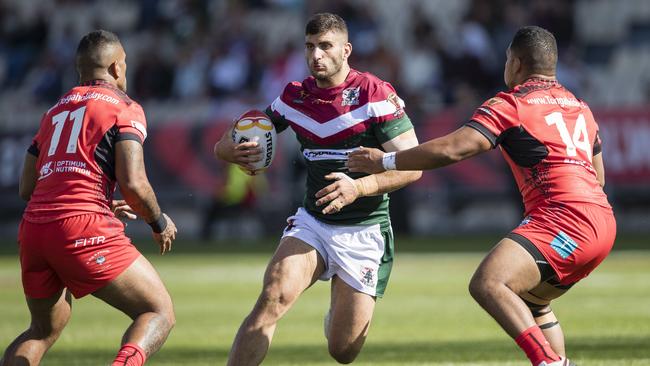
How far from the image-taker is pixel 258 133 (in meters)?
8.25

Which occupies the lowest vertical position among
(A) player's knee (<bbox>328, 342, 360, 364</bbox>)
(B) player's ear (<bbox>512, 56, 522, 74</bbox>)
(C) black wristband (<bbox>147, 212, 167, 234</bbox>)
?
(A) player's knee (<bbox>328, 342, 360, 364</bbox>)

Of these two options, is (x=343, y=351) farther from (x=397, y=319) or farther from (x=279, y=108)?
(x=397, y=319)

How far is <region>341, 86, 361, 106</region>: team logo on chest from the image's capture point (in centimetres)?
822

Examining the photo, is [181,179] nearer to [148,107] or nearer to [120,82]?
[148,107]

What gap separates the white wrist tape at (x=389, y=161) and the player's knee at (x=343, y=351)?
4.66 feet

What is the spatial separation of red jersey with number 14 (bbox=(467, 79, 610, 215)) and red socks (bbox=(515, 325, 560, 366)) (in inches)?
36.2

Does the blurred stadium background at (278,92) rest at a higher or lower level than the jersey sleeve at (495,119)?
lower

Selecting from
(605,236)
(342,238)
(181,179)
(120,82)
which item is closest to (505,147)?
(605,236)

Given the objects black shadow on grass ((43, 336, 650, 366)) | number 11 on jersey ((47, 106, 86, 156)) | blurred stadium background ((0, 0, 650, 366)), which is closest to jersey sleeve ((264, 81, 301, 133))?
number 11 on jersey ((47, 106, 86, 156))

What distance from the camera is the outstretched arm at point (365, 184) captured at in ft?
24.3

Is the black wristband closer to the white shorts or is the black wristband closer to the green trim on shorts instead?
the white shorts

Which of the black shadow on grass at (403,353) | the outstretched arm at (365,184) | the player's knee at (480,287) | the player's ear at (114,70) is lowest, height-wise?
the black shadow on grass at (403,353)

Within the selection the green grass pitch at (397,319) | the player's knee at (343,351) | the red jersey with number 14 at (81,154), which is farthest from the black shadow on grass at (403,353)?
the red jersey with number 14 at (81,154)

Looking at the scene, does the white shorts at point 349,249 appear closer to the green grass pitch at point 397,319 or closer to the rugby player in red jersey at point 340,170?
the rugby player in red jersey at point 340,170
